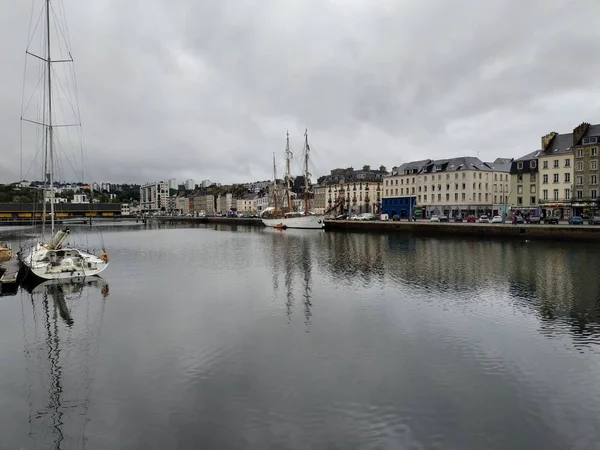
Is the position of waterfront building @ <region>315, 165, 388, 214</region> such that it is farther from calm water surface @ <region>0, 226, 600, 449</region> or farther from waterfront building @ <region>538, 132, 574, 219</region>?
calm water surface @ <region>0, 226, 600, 449</region>

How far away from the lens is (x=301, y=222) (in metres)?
100

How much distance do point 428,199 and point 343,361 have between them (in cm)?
9427

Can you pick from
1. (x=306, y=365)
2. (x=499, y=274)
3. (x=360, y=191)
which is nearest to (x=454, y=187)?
(x=360, y=191)

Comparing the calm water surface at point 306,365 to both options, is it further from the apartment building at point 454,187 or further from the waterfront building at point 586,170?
the apartment building at point 454,187

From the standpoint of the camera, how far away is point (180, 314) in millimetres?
21344

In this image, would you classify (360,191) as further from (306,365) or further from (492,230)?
(306,365)

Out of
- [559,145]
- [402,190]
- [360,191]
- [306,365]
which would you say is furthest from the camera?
[360,191]

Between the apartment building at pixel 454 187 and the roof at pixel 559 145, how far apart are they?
1691 cm

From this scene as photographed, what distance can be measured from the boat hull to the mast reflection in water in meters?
69.3

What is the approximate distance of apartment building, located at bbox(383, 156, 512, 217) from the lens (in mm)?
94312

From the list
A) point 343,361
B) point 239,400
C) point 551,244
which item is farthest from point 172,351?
point 551,244

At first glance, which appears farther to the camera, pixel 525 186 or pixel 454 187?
pixel 454 187

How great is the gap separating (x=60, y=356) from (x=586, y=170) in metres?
78.1

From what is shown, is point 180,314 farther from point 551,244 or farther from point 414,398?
point 551,244
